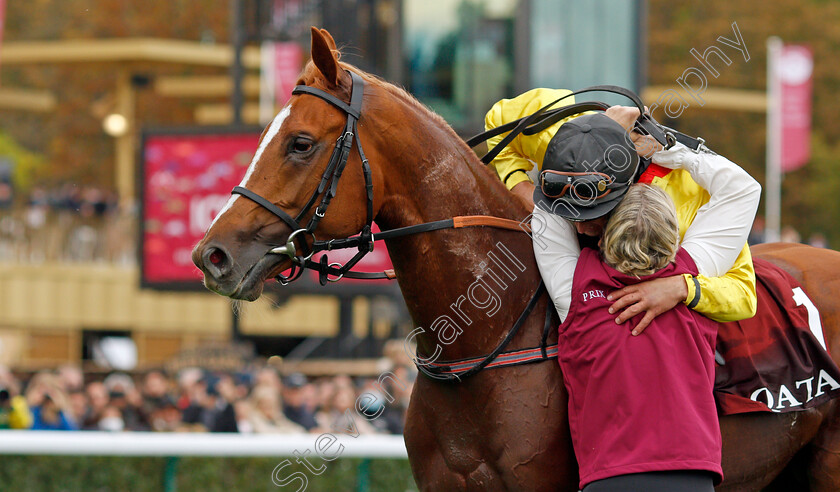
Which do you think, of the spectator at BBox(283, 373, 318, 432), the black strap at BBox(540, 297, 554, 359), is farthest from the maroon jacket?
the spectator at BBox(283, 373, 318, 432)

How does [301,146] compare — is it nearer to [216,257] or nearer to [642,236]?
[216,257]

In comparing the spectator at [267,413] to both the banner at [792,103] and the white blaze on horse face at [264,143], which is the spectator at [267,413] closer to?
the white blaze on horse face at [264,143]

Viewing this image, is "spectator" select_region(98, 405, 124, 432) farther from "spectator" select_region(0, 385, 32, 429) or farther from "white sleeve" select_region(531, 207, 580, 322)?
"white sleeve" select_region(531, 207, 580, 322)

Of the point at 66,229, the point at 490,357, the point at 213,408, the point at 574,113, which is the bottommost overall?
the point at 66,229

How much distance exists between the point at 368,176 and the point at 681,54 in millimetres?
23875

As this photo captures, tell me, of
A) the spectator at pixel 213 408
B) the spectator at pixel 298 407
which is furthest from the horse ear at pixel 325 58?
the spectator at pixel 298 407

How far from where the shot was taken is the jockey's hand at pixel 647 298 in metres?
2.49

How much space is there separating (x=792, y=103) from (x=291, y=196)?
1522cm

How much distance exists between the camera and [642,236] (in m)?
2.53

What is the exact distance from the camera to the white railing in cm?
475

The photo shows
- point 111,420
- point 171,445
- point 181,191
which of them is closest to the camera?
point 171,445

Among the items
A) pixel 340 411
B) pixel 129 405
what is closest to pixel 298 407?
pixel 340 411

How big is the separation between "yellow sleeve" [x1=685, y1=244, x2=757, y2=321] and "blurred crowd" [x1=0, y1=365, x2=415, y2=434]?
3.37 meters

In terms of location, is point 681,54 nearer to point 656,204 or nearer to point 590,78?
point 590,78
